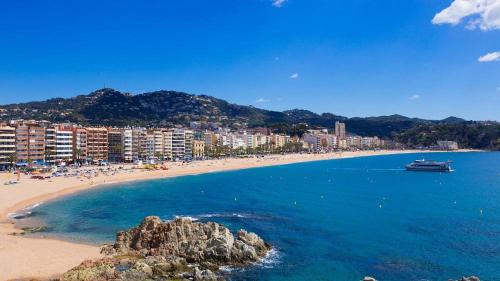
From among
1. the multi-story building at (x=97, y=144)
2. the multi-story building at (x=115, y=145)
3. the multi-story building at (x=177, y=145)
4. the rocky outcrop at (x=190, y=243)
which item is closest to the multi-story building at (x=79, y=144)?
the multi-story building at (x=97, y=144)

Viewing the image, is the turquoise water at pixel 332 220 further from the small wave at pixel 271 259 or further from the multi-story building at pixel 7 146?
the multi-story building at pixel 7 146

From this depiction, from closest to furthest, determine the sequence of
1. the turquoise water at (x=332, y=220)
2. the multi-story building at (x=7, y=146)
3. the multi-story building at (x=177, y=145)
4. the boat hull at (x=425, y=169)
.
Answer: the turquoise water at (x=332, y=220), the multi-story building at (x=7, y=146), the boat hull at (x=425, y=169), the multi-story building at (x=177, y=145)

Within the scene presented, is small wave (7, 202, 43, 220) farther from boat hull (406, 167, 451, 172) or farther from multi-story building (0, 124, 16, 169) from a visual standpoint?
boat hull (406, 167, 451, 172)

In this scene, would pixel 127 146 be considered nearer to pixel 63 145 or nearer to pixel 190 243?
pixel 63 145

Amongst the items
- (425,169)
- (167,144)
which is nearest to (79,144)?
(167,144)

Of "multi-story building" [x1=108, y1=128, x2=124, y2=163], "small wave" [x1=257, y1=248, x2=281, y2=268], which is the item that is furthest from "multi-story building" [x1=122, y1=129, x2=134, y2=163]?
"small wave" [x1=257, y1=248, x2=281, y2=268]

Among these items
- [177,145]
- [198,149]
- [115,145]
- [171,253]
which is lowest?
[171,253]
